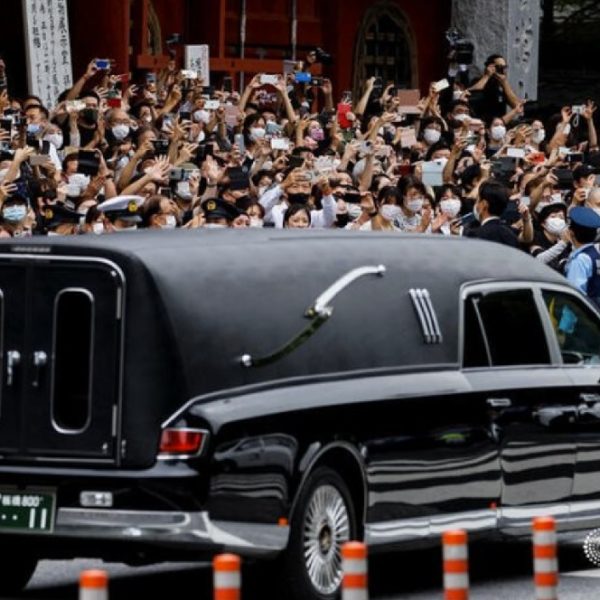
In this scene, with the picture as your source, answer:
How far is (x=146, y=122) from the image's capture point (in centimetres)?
2372

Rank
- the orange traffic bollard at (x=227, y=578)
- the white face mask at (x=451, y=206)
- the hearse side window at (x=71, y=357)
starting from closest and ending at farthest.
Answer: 1. the orange traffic bollard at (x=227, y=578)
2. the hearse side window at (x=71, y=357)
3. the white face mask at (x=451, y=206)

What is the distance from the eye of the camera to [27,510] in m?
10.9

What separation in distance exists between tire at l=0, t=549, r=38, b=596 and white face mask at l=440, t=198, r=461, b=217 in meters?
10.1

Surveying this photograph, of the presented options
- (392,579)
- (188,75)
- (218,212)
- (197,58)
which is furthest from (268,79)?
(392,579)

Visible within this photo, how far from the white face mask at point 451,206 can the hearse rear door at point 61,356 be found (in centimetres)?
1057

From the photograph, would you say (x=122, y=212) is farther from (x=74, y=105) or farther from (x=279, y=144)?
(x=279, y=144)

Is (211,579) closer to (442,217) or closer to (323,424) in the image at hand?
(323,424)

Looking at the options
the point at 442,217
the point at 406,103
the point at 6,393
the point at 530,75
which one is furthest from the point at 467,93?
the point at 6,393

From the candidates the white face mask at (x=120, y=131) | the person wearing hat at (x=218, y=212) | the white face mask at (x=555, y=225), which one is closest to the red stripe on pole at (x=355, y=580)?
the person wearing hat at (x=218, y=212)

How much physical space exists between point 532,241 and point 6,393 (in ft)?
31.9

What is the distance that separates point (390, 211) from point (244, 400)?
10073mm

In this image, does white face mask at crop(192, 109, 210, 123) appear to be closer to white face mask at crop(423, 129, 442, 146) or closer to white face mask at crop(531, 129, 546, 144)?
white face mask at crop(423, 129, 442, 146)

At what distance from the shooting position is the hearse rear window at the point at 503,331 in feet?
40.5

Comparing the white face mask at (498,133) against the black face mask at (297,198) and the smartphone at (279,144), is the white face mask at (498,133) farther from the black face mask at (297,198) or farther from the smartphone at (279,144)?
the black face mask at (297,198)
